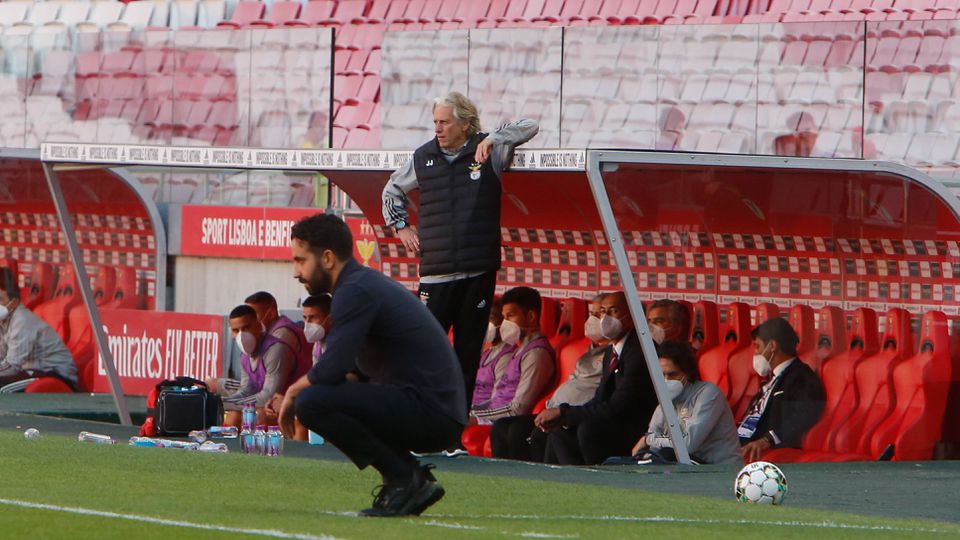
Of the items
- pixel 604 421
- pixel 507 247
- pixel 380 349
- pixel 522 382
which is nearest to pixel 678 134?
pixel 507 247

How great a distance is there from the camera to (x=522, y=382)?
1246 cm

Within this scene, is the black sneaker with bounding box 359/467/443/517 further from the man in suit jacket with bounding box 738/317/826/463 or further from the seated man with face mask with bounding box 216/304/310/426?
the seated man with face mask with bounding box 216/304/310/426

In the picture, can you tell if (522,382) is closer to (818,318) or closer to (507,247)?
(507,247)

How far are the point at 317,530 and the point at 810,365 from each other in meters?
5.53

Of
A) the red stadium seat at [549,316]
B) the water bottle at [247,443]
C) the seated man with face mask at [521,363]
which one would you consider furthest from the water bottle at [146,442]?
the red stadium seat at [549,316]

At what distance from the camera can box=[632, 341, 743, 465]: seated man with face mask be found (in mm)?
10727

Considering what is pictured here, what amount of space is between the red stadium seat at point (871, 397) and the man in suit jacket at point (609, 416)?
1161mm

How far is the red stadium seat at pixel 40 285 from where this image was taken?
55.4ft

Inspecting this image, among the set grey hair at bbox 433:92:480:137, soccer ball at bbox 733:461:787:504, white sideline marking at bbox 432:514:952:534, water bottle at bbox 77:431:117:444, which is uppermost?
grey hair at bbox 433:92:480:137

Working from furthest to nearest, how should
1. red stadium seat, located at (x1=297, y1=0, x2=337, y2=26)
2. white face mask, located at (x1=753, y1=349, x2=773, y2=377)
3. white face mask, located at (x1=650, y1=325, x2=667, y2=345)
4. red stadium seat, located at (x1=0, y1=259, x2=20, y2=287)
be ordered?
red stadium seat, located at (x1=297, y1=0, x2=337, y2=26) → red stadium seat, located at (x1=0, y1=259, x2=20, y2=287) → white face mask, located at (x1=753, y1=349, x2=773, y2=377) → white face mask, located at (x1=650, y1=325, x2=667, y2=345)

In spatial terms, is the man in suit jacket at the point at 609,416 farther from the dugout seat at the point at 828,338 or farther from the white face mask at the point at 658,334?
the dugout seat at the point at 828,338

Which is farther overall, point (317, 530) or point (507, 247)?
point (507, 247)

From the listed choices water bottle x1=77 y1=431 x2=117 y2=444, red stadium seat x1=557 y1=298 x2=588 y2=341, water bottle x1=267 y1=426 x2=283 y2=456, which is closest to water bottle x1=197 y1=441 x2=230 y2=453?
water bottle x1=267 y1=426 x2=283 y2=456

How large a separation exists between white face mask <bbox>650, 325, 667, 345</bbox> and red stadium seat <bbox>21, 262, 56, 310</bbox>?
7.34 metres
